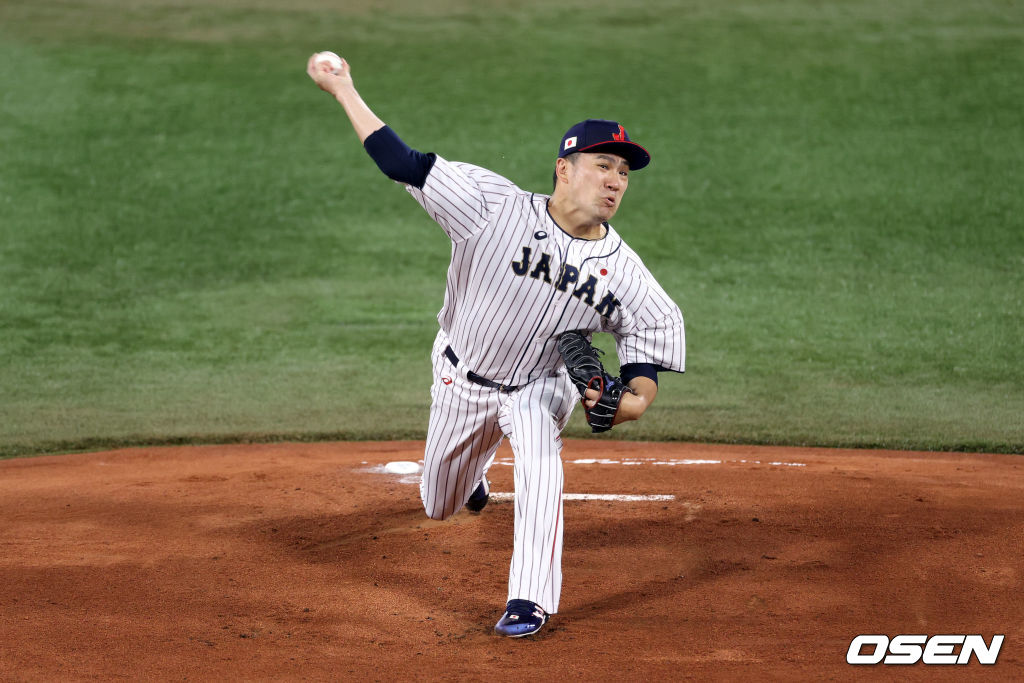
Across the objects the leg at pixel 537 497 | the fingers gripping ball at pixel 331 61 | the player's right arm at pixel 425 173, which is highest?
the fingers gripping ball at pixel 331 61

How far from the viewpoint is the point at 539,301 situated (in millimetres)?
4254

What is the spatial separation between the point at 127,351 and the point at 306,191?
4.47 m

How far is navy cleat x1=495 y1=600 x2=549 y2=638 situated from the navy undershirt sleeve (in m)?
1.53

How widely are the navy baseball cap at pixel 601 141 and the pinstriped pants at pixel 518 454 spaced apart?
0.91m

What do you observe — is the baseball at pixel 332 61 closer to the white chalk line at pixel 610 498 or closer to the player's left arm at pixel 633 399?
the player's left arm at pixel 633 399

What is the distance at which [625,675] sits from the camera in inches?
136

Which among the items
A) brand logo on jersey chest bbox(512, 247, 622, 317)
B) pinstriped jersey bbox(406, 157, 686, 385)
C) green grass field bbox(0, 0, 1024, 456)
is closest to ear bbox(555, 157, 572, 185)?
pinstriped jersey bbox(406, 157, 686, 385)

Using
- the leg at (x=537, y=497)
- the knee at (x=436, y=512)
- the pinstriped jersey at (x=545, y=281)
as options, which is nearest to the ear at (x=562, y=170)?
the pinstriped jersey at (x=545, y=281)

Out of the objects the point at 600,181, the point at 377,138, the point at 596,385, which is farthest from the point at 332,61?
the point at 596,385

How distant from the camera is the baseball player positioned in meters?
3.96

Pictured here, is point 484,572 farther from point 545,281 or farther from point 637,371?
point 545,281

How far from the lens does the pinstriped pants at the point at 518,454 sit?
3934mm

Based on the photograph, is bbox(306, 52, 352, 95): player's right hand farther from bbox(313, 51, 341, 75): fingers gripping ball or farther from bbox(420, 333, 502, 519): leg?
bbox(420, 333, 502, 519): leg

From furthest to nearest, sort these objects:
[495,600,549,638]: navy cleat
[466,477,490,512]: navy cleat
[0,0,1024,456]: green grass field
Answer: [0,0,1024,456]: green grass field, [466,477,490,512]: navy cleat, [495,600,549,638]: navy cleat
